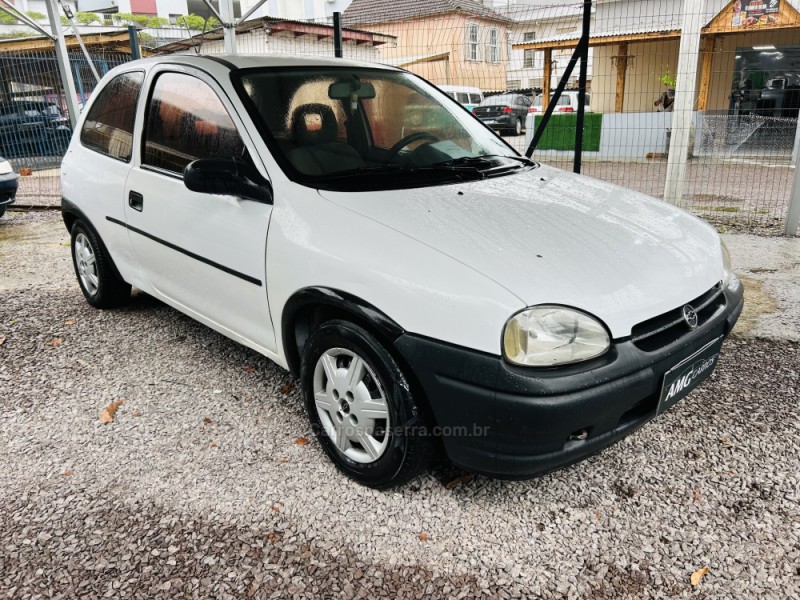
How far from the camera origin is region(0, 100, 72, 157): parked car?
42.3 feet

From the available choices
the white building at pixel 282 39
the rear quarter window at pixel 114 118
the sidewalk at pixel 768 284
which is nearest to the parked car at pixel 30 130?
the white building at pixel 282 39

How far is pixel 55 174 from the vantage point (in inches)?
518

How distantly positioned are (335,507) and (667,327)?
1.44 metres

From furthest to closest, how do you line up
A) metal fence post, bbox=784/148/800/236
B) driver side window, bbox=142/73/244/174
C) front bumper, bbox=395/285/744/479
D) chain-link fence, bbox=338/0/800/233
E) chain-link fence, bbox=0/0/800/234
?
1. chain-link fence, bbox=338/0/800/233
2. chain-link fence, bbox=0/0/800/234
3. metal fence post, bbox=784/148/800/236
4. driver side window, bbox=142/73/244/174
5. front bumper, bbox=395/285/744/479

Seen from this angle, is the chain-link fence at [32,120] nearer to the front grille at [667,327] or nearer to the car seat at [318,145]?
the car seat at [318,145]

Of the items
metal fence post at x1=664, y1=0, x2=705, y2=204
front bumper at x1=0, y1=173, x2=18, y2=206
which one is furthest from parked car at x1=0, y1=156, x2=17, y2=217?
metal fence post at x1=664, y1=0, x2=705, y2=204

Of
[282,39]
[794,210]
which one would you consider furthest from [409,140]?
[282,39]

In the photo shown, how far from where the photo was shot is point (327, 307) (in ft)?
8.29

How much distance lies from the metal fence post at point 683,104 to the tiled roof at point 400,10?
79.4ft

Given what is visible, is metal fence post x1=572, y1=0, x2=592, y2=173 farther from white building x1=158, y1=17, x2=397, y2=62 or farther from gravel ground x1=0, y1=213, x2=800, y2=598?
white building x1=158, y1=17, x2=397, y2=62

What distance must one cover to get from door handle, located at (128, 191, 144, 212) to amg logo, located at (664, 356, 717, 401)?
2.85 metres

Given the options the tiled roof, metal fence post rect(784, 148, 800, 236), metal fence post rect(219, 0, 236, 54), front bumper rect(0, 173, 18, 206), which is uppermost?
the tiled roof

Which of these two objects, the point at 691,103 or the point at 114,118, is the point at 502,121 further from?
the point at 114,118

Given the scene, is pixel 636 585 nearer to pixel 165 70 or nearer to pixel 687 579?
pixel 687 579
